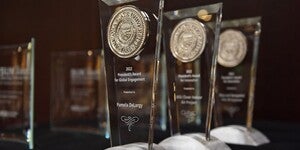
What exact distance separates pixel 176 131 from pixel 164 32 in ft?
0.98

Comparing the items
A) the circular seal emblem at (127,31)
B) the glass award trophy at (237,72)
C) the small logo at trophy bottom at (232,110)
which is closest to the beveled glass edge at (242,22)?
the glass award trophy at (237,72)

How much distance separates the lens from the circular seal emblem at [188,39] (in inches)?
53.7

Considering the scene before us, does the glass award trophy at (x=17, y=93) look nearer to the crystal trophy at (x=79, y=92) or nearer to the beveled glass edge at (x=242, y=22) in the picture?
the crystal trophy at (x=79, y=92)

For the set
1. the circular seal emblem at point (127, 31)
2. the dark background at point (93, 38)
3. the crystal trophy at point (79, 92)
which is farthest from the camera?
the dark background at point (93, 38)

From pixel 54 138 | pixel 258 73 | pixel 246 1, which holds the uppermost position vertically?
pixel 246 1

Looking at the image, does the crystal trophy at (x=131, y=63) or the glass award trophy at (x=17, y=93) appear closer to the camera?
the crystal trophy at (x=131, y=63)

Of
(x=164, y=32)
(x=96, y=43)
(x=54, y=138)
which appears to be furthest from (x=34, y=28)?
Answer: (x=164, y=32)

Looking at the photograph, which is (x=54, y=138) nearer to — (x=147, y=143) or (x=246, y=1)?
(x=147, y=143)

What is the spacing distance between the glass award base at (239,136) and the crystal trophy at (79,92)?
1.37 ft

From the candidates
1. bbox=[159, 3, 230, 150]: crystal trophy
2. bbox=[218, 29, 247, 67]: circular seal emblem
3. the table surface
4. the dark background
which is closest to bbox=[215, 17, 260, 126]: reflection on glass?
bbox=[218, 29, 247, 67]: circular seal emblem

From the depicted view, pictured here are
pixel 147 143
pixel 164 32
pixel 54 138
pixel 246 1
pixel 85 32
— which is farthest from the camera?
pixel 85 32

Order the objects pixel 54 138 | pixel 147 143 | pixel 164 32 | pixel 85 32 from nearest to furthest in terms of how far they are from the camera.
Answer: pixel 147 143 → pixel 164 32 → pixel 54 138 → pixel 85 32

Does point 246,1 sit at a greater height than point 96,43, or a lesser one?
greater

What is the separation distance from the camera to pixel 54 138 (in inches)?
62.5
